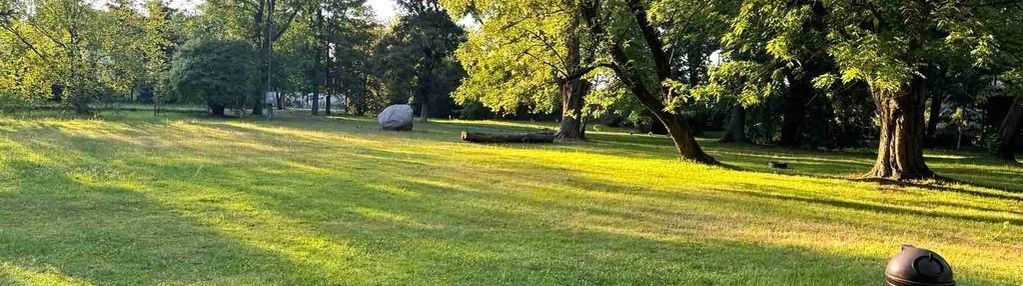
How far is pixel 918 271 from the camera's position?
10.6 ft


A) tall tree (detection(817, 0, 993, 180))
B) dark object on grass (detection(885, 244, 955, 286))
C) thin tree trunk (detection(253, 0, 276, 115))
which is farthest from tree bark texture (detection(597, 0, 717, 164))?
thin tree trunk (detection(253, 0, 276, 115))

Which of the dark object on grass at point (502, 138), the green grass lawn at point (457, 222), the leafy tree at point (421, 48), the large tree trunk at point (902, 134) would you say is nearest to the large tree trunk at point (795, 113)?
the dark object on grass at point (502, 138)

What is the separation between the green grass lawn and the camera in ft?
16.5

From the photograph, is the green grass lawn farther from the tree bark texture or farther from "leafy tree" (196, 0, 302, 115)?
"leafy tree" (196, 0, 302, 115)

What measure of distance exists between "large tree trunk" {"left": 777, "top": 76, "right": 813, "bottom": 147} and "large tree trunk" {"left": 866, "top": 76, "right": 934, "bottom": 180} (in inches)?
472

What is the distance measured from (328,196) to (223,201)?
3.87 ft

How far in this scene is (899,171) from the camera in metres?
13.2

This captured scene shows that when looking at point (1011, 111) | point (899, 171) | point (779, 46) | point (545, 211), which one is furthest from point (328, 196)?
point (1011, 111)

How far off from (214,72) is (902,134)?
1175 inches

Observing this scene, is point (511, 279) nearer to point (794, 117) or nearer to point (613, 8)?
point (613, 8)

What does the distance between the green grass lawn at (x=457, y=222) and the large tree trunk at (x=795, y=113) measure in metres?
11.8

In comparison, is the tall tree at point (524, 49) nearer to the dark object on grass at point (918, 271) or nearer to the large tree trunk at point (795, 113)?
the large tree trunk at point (795, 113)

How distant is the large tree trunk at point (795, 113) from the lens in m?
25.4

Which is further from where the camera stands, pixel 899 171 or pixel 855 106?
pixel 855 106
